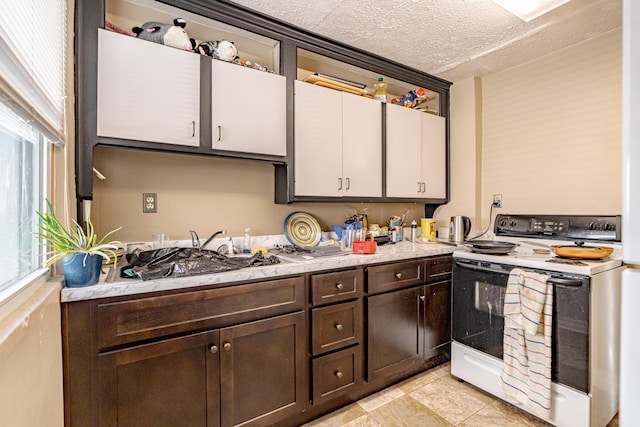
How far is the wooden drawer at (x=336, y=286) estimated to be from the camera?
176cm

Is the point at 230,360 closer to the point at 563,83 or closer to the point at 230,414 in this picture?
the point at 230,414

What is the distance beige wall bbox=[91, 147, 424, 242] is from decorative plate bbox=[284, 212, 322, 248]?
0.22 feet

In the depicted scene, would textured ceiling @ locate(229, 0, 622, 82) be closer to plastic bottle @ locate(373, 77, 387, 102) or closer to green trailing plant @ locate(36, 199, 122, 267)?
plastic bottle @ locate(373, 77, 387, 102)

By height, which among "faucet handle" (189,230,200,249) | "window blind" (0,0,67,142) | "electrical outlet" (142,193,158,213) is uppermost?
"window blind" (0,0,67,142)

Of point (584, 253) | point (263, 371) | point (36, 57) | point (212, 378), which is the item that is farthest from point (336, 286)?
point (36, 57)

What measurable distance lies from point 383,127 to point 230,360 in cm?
200

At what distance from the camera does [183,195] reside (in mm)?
1959

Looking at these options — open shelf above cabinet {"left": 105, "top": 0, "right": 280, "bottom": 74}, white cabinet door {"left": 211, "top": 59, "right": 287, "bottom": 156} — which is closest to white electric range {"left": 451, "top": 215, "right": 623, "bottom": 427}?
white cabinet door {"left": 211, "top": 59, "right": 287, "bottom": 156}

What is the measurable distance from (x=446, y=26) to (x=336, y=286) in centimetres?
185

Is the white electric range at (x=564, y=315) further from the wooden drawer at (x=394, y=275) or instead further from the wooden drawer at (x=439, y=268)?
the wooden drawer at (x=394, y=275)

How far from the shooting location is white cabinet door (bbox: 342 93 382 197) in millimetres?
2332

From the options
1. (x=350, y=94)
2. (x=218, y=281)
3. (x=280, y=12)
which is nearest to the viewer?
(x=218, y=281)

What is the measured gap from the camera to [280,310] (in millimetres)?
1645

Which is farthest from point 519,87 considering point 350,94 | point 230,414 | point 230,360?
point 230,414
